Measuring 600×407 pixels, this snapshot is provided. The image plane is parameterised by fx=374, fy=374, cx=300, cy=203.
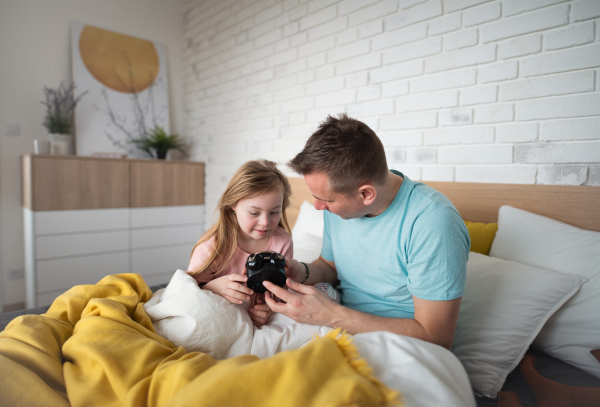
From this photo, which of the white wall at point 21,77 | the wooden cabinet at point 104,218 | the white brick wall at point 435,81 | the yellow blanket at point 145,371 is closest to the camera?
the yellow blanket at point 145,371

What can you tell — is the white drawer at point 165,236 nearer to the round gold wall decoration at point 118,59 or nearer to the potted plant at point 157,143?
the potted plant at point 157,143

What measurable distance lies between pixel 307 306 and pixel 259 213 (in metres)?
0.45

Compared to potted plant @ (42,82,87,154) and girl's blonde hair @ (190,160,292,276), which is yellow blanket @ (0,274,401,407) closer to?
girl's blonde hair @ (190,160,292,276)

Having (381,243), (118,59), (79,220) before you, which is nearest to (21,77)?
(118,59)

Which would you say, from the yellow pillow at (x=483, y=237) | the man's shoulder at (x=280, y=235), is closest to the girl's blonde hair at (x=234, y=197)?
the man's shoulder at (x=280, y=235)

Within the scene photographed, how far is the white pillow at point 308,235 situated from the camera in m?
1.83

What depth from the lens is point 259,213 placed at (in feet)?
4.67

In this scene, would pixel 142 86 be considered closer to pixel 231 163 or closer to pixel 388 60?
pixel 231 163

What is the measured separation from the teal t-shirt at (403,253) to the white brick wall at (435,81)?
0.70 meters

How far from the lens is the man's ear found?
44.9 inches

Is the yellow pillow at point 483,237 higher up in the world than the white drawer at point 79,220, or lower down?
higher up

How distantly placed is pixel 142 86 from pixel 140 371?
3246 mm

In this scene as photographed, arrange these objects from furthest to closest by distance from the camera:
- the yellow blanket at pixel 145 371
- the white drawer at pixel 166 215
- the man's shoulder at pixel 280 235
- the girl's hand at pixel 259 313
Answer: the white drawer at pixel 166 215 → the man's shoulder at pixel 280 235 → the girl's hand at pixel 259 313 → the yellow blanket at pixel 145 371

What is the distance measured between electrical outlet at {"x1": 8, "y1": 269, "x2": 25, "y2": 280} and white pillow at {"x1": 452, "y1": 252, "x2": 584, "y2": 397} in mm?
3299
